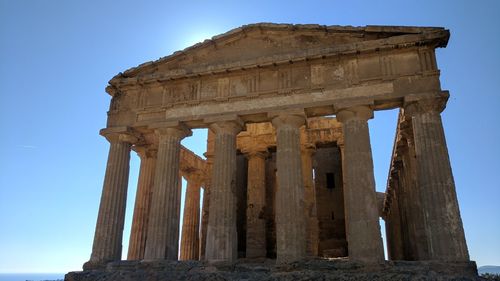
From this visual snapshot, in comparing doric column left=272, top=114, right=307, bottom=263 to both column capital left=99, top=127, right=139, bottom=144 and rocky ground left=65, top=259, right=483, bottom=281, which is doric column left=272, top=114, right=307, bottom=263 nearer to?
rocky ground left=65, top=259, right=483, bottom=281

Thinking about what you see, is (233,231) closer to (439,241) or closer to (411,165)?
(439,241)

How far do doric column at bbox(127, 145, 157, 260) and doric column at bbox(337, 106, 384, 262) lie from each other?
9171 mm

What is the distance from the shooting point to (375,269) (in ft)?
39.6

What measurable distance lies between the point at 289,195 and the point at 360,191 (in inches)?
92.6

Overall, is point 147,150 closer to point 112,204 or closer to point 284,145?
point 112,204

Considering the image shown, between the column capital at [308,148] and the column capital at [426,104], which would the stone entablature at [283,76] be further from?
the column capital at [308,148]

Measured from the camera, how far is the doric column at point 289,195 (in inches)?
524

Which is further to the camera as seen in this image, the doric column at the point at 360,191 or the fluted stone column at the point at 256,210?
the fluted stone column at the point at 256,210

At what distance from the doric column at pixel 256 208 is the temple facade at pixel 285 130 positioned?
5 centimetres

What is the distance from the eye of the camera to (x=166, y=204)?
15414mm

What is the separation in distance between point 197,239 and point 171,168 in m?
8.41

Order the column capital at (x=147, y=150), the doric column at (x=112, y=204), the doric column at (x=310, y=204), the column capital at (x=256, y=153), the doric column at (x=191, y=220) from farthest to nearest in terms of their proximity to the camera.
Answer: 1. the doric column at (x=191, y=220)
2. the column capital at (x=256, y=153)
3. the column capital at (x=147, y=150)
4. the doric column at (x=310, y=204)
5. the doric column at (x=112, y=204)

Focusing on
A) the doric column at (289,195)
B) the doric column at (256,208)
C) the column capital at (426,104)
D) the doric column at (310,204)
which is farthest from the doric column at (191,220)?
the column capital at (426,104)

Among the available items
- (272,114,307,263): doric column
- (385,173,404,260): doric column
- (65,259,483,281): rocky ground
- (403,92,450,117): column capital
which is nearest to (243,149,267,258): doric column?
(272,114,307,263): doric column
